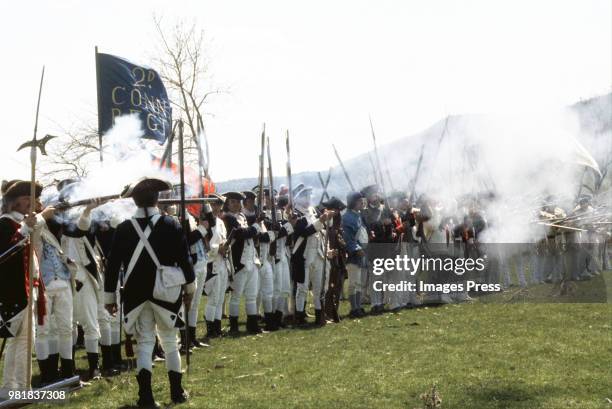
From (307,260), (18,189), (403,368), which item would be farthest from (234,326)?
(18,189)

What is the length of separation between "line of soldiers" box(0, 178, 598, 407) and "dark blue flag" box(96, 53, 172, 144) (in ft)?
5.95

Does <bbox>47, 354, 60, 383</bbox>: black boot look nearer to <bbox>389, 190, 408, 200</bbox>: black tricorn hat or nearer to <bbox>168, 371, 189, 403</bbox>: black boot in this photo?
<bbox>168, 371, 189, 403</bbox>: black boot

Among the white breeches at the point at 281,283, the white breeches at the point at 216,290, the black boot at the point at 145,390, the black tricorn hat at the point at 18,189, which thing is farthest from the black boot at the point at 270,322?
the black tricorn hat at the point at 18,189

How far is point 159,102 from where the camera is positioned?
44.7ft

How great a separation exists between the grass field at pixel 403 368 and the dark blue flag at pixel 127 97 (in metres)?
3.78

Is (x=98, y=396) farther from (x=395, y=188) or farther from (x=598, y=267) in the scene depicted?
(x=598, y=267)

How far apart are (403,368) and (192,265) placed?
323 centimetres

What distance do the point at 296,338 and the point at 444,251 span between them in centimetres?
626

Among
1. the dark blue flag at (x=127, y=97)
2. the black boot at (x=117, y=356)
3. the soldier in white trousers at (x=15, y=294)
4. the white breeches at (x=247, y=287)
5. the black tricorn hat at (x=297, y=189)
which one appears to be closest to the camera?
the soldier in white trousers at (x=15, y=294)

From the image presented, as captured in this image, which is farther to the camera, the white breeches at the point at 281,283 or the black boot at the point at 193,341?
the white breeches at the point at 281,283

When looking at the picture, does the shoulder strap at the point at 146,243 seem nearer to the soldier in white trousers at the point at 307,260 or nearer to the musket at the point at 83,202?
the musket at the point at 83,202

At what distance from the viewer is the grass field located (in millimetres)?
7773

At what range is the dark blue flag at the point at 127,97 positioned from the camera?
11852mm

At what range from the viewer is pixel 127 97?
1220 centimetres
